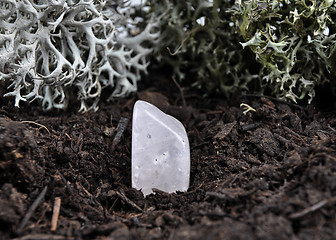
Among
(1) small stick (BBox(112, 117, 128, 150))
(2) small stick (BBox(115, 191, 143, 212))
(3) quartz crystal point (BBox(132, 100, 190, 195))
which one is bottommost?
(1) small stick (BBox(112, 117, 128, 150))

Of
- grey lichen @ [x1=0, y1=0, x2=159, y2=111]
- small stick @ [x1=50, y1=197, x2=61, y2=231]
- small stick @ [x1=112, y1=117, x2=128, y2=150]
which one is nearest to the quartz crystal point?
small stick @ [x1=112, y1=117, x2=128, y2=150]

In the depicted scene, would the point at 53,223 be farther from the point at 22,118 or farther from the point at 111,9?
the point at 111,9

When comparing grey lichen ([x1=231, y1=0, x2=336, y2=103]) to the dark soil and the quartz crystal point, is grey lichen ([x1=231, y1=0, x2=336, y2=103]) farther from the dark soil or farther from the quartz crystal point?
the quartz crystal point

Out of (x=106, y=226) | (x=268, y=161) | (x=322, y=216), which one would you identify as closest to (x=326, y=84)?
(x=268, y=161)

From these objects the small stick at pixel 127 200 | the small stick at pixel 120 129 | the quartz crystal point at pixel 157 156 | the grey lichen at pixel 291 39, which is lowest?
the small stick at pixel 120 129

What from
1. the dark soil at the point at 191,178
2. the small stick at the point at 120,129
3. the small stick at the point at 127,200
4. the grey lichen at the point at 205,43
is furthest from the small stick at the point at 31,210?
the grey lichen at the point at 205,43

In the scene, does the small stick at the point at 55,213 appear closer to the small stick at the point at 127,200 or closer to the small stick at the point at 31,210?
the small stick at the point at 31,210
